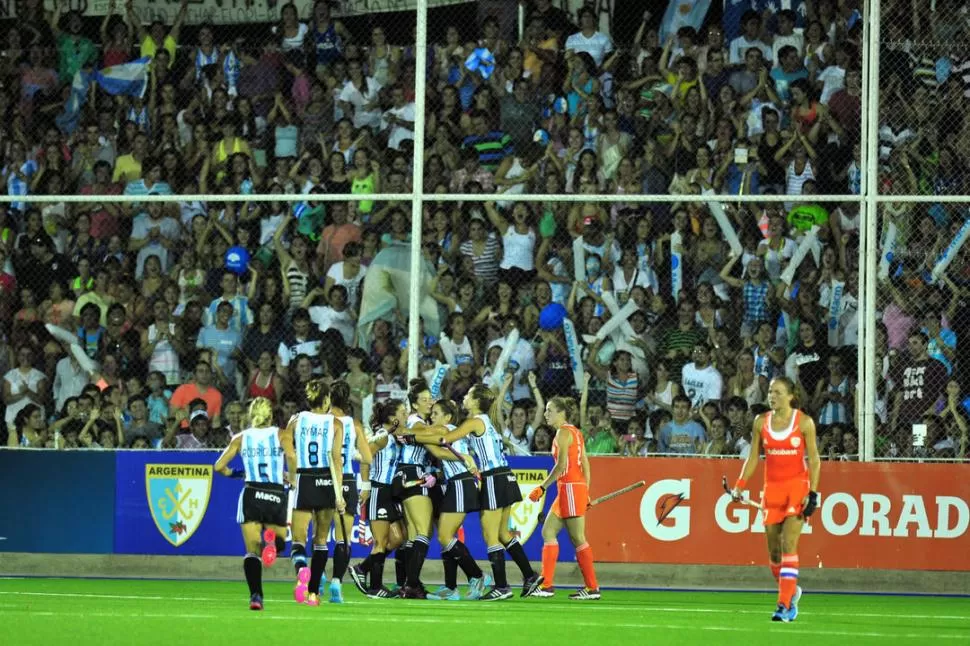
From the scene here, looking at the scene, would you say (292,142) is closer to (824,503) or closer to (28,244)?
(28,244)

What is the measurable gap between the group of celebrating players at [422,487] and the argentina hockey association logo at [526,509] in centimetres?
195

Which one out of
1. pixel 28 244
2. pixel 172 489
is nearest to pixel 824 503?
pixel 172 489

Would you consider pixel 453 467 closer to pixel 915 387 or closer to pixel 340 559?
pixel 340 559

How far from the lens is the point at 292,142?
72.0ft

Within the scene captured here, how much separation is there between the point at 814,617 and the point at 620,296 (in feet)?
21.8

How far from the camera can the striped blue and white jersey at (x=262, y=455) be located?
533 inches

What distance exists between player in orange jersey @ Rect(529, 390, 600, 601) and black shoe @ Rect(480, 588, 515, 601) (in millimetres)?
484

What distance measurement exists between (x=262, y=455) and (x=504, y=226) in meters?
7.56

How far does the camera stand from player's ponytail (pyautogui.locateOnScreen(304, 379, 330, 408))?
544 inches

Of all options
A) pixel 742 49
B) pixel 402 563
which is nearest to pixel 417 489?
pixel 402 563

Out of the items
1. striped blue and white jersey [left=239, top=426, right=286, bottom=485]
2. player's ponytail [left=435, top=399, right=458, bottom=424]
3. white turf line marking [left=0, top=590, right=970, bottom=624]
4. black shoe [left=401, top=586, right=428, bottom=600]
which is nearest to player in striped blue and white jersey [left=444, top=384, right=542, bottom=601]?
player's ponytail [left=435, top=399, right=458, bottom=424]

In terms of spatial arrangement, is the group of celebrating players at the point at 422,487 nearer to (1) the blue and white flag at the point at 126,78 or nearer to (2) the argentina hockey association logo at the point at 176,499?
(2) the argentina hockey association logo at the point at 176,499

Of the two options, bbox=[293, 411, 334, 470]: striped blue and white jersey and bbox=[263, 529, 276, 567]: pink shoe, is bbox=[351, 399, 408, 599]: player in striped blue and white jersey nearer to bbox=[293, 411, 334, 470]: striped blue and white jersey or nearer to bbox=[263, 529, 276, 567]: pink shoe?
bbox=[293, 411, 334, 470]: striped blue and white jersey

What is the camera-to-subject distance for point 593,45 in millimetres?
21750
